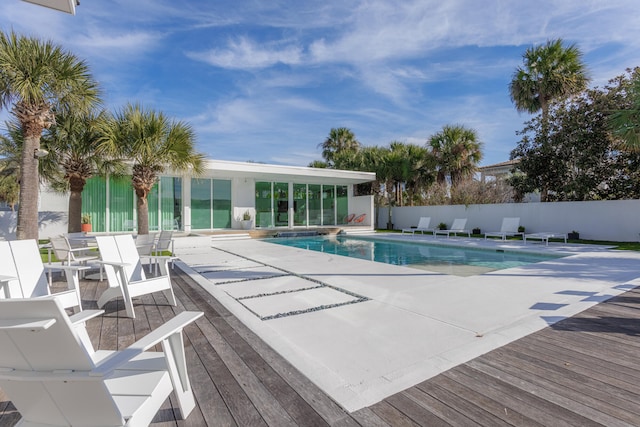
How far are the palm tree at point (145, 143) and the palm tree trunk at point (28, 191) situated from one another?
1600 mm

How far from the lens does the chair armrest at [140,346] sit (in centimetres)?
138

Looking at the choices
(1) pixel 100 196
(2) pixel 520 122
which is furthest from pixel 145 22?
(2) pixel 520 122

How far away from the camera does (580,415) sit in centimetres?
199

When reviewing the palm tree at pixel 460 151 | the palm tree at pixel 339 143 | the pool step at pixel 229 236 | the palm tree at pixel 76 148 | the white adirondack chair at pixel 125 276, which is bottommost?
the pool step at pixel 229 236

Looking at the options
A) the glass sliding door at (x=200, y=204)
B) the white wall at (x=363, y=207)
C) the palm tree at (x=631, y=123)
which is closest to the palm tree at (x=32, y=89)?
the glass sliding door at (x=200, y=204)

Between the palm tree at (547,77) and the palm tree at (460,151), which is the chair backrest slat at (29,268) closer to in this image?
the palm tree at (547,77)

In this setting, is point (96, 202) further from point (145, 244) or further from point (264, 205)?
point (145, 244)

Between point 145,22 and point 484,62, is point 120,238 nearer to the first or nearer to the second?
point 145,22

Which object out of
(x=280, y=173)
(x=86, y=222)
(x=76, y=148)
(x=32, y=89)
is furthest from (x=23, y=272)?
(x=280, y=173)

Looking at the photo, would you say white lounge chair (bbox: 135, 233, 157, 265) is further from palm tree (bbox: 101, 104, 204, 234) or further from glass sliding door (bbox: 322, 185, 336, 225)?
glass sliding door (bbox: 322, 185, 336, 225)

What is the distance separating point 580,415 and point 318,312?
8.80ft

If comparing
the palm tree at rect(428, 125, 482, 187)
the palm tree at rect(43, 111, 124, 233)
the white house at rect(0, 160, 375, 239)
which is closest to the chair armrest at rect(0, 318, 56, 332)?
the palm tree at rect(43, 111, 124, 233)

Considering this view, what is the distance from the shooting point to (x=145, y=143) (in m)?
9.74

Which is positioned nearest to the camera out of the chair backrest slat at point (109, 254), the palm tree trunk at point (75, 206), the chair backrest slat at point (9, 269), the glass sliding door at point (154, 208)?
the chair backrest slat at point (9, 269)
